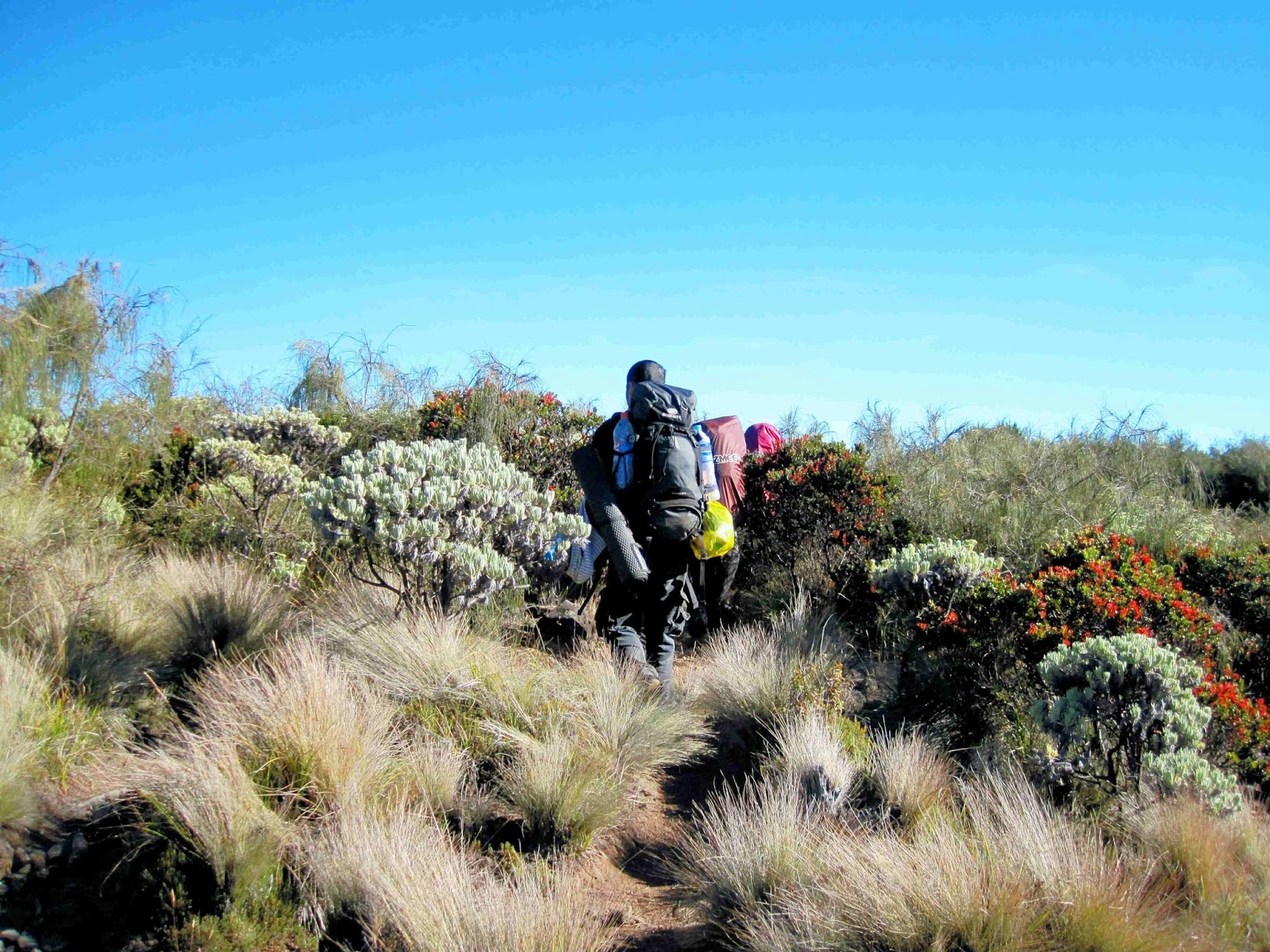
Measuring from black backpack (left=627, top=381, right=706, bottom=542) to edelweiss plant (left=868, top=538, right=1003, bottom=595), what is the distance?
1578 millimetres

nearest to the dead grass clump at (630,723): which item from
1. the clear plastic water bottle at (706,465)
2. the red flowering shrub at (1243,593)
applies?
the clear plastic water bottle at (706,465)

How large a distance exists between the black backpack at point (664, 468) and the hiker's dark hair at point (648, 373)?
66 millimetres

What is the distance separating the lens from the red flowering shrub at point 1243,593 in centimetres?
617

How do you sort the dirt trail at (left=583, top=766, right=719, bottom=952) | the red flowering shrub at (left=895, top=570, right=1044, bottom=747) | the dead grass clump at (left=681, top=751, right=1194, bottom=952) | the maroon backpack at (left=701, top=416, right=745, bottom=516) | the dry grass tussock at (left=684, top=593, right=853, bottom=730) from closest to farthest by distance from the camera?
the dead grass clump at (left=681, top=751, right=1194, bottom=952) → the dirt trail at (left=583, top=766, right=719, bottom=952) → the red flowering shrub at (left=895, top=570, right=1044, bottom=747) → the dry grass tussock at (left=684, top=593, right=853, bottom=730) → the maroon backpack at (left=701, top=416, right=745, bottom=516)

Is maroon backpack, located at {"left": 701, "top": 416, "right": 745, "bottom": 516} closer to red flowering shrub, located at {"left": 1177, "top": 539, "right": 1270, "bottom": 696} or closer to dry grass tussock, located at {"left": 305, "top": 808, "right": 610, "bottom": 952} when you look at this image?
red flowering shrub, located at {"left": 1177, "top": 539, "right": 1270, "bottom": 696}

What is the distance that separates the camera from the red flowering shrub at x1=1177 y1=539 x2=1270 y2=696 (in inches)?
243

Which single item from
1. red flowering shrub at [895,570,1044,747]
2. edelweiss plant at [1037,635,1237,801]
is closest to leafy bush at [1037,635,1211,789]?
edelweiss plant at [1037,635,1237,801]

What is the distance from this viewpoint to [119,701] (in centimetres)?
514

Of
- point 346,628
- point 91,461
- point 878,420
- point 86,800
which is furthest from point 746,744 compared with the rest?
point 878,420

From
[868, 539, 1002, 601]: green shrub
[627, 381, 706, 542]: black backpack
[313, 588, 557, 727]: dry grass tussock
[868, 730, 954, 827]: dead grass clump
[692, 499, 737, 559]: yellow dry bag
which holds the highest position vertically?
[627, 381, 706, 542]: black backpack

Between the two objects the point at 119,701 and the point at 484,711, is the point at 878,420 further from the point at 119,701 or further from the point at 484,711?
the point at 119,701

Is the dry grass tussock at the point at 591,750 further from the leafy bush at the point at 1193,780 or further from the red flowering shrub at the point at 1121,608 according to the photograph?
the leafy bush at the point at 1193,780

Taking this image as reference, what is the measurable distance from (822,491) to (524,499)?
2.91m

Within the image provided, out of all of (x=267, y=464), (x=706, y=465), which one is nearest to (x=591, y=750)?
(x=706, y=465)
